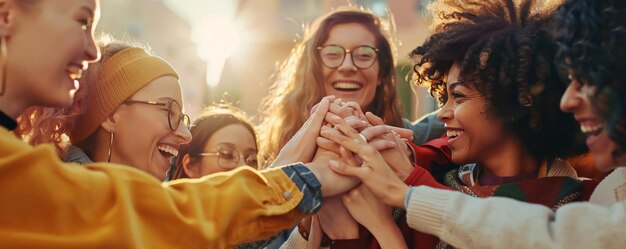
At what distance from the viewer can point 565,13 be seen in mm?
2094

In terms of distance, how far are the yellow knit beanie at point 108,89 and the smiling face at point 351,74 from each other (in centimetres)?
141

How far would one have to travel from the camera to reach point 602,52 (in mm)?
1907

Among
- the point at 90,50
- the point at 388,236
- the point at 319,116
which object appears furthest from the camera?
the point at 319,116

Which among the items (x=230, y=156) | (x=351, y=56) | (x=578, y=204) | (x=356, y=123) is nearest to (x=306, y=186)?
(x=356, y=123)

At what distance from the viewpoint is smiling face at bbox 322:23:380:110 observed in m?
4.05

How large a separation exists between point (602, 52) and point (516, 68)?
555 mm

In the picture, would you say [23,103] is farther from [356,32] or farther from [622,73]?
[356,32]

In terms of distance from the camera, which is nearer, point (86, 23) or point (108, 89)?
point (86, 23)

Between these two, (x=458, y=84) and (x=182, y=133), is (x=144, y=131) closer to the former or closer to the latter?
(x=182, y=133)

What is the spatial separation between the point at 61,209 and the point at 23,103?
459 millimetres

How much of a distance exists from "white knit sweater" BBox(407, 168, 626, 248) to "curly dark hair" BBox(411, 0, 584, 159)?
443 millimetres

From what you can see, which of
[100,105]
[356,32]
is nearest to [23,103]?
[100,105]

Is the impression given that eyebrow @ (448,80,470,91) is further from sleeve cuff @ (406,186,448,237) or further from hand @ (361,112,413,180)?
sleeve cuff @ (406,186,448,237)

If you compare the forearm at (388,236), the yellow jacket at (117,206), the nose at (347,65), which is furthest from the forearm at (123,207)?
the nose at (347,65)
